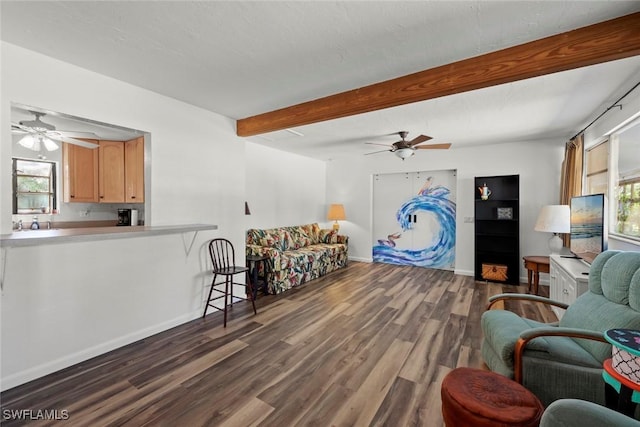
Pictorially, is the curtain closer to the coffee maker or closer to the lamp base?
the lamp base

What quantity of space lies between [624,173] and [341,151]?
4134 mm

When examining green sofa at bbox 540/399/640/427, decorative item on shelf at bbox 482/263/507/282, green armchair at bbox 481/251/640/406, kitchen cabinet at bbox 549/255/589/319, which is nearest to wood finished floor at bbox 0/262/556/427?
kitchen cabinet at bbox 549/255/589/319

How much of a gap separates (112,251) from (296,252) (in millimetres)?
2889

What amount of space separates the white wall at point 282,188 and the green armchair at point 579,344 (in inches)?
168

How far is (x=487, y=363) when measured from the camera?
2.16m

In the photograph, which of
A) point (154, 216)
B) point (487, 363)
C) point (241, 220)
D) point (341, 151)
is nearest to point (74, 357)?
point (154, 216)

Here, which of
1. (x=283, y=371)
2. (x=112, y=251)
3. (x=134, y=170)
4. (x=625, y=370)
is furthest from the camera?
(x=134, y=170)

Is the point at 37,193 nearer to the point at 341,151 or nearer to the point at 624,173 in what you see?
the point at 341,151

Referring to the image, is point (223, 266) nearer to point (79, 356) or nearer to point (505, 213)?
point (79, 356)

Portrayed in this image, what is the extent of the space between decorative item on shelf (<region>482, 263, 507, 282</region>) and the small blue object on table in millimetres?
3942

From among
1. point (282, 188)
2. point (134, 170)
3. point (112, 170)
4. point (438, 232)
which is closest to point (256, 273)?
point (134, 170)

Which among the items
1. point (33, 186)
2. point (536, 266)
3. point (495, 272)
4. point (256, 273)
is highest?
point (33, 186)

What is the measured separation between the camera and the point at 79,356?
2316mm

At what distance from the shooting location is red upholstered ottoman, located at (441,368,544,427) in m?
1.21
